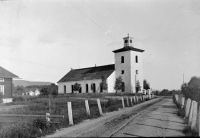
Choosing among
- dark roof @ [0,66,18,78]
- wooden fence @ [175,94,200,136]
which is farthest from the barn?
wooden fence @ [175,94,200,136]

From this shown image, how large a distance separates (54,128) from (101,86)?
42.7 metres

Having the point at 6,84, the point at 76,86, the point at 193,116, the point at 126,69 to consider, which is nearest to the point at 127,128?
the point at 193,116

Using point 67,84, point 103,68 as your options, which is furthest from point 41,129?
point 67,84

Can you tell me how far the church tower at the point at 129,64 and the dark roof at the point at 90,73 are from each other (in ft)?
9.78

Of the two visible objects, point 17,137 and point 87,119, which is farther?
point 87,119

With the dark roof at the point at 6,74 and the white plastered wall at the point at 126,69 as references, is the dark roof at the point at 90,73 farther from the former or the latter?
the dark roof at the point at 6,74

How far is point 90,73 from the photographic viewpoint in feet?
190

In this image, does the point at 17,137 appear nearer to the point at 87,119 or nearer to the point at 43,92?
the point at 87,119

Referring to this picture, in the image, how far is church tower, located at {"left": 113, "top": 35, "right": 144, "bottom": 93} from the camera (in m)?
49.7

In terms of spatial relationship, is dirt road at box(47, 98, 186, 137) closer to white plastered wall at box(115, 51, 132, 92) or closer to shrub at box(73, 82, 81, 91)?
white plastered wall at box(115, 51, 132, 92)

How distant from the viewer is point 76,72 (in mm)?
66062

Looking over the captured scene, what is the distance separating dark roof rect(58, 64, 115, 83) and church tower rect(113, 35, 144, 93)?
2.98 metres

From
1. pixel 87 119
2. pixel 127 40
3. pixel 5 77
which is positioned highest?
pixel 127 40

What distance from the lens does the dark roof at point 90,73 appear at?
53553 mm
